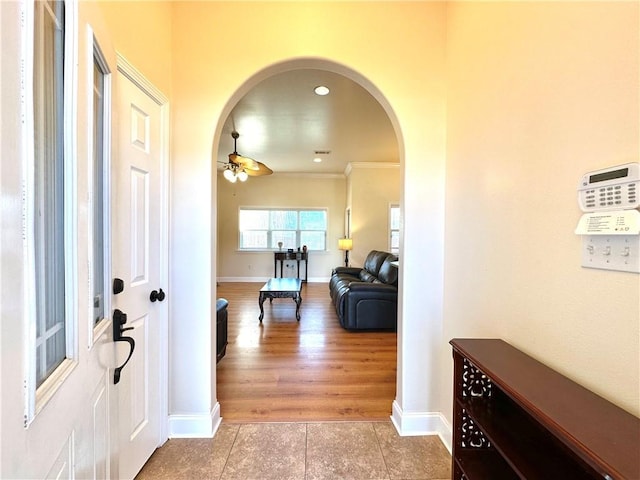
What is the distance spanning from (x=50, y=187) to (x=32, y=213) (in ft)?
0.80

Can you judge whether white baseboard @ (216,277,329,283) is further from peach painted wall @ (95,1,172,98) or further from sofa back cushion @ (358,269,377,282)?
peach painted wall @ (95,1,172,98)

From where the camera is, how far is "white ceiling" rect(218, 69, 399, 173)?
3168 mm

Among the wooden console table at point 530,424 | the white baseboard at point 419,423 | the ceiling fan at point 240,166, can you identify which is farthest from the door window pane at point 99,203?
the ceiling fan at point 240,166

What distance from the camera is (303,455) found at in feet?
5.57

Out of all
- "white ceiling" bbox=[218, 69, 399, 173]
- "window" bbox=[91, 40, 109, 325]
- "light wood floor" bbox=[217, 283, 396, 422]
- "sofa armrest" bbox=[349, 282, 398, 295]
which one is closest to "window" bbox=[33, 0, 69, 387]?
"window" bbox=[91, 40, 109, 325]

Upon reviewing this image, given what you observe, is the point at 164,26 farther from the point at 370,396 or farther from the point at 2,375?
the point at 370,396

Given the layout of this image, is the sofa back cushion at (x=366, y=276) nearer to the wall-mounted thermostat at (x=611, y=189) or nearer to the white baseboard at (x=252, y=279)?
the white baseboard at (x=252, y=279)

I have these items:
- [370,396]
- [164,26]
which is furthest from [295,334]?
[164,26]

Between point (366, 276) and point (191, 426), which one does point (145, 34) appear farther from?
point (366, 276)

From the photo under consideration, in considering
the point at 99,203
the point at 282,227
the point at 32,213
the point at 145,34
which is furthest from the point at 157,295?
the point at 282,227

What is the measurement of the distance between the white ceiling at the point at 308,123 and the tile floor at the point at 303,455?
3070mm

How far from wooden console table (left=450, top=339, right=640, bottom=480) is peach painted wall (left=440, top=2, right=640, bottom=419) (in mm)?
105

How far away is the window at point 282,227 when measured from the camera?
26.2ft

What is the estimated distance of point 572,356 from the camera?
98cm
